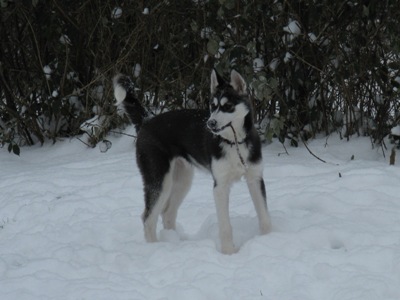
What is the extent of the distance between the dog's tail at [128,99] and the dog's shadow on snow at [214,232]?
959 mm

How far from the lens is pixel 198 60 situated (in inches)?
342

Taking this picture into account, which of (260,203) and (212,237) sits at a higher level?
(260,203)

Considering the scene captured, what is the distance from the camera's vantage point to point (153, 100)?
9234 millimetres

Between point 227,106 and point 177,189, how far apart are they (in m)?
1.04

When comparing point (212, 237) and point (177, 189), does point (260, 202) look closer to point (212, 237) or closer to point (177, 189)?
point (212, 237)

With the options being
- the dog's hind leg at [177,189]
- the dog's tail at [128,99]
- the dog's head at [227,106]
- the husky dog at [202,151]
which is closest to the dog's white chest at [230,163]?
the husky dog at [202,151]

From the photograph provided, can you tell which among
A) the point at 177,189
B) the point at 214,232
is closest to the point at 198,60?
the point at 177,189

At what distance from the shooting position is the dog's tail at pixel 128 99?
219 inches

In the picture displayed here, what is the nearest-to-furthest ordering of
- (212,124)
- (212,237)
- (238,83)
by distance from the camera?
(212,124) → (238,83) → (212,237)

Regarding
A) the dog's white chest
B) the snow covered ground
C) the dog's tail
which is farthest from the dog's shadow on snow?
the dog's tail

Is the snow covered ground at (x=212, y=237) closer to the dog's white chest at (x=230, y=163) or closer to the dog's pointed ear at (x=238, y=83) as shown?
the dog's white chest at (x=230, y=163)

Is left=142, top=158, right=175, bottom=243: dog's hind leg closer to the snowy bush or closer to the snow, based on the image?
the snowy bush

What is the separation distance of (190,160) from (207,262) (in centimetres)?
98

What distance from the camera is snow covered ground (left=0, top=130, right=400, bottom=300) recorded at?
449 cm
